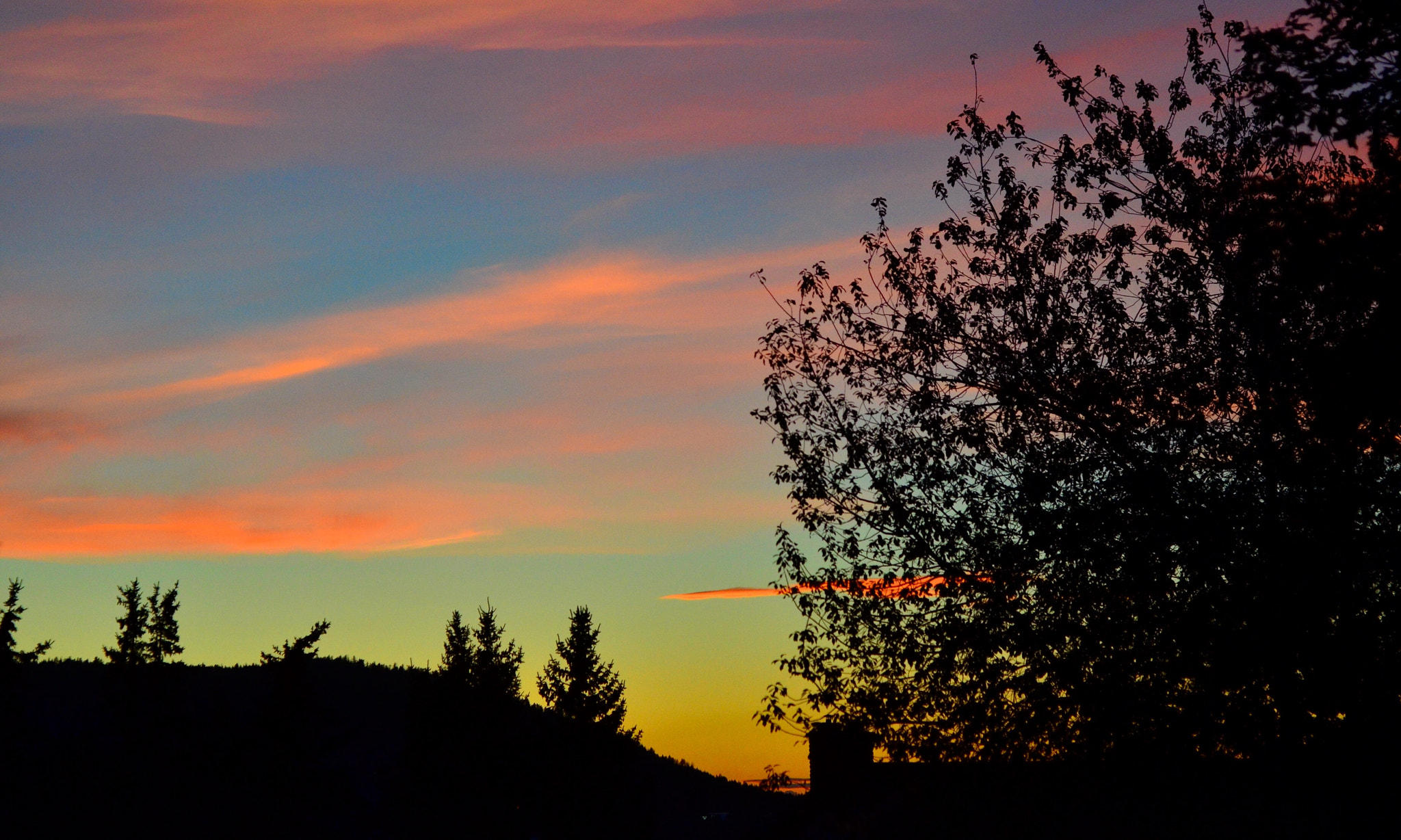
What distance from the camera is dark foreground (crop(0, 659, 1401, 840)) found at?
19.1m

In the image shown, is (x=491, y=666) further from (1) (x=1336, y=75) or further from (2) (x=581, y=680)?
(1) (x=1336, y=75)

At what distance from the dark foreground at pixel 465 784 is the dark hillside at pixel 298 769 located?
126mm

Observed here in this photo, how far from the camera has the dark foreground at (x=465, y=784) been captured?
19.1m

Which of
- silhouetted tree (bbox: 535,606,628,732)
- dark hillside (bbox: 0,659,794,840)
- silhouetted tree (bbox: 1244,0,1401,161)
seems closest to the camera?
silhouetted tree (bbox: 1244,0,1401,161)

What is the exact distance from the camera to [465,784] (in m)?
74.4

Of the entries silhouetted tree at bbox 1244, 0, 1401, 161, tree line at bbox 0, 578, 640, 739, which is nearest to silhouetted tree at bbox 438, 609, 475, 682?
tree line at bbox 0, 578, 640, 739

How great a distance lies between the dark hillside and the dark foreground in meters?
0.13

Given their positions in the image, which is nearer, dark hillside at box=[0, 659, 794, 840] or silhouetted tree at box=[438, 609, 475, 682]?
dark hillside at box=[0, 659, 794, 840]

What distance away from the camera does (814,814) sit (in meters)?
31.4

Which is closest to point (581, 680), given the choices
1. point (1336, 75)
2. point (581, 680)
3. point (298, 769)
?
point (581, 680)

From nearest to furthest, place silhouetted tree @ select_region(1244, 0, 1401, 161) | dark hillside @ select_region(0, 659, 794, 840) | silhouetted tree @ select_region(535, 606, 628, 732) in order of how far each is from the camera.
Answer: silhouetted tree @ select_region(1244, 0, 1401, 161) < dark hillside @ select_region(0, 659, 794, 840) < silhouetted tree @ select_region(535, 606, 628, 732)

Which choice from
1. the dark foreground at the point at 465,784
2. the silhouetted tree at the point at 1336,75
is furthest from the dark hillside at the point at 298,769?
the silhouetted tree at the point at 1336,75

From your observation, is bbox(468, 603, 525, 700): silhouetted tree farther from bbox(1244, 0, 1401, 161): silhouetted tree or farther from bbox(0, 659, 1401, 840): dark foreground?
bbox(1244, 0, 1401, 161): silhouetted tree

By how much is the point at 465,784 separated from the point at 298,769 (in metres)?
19.0
